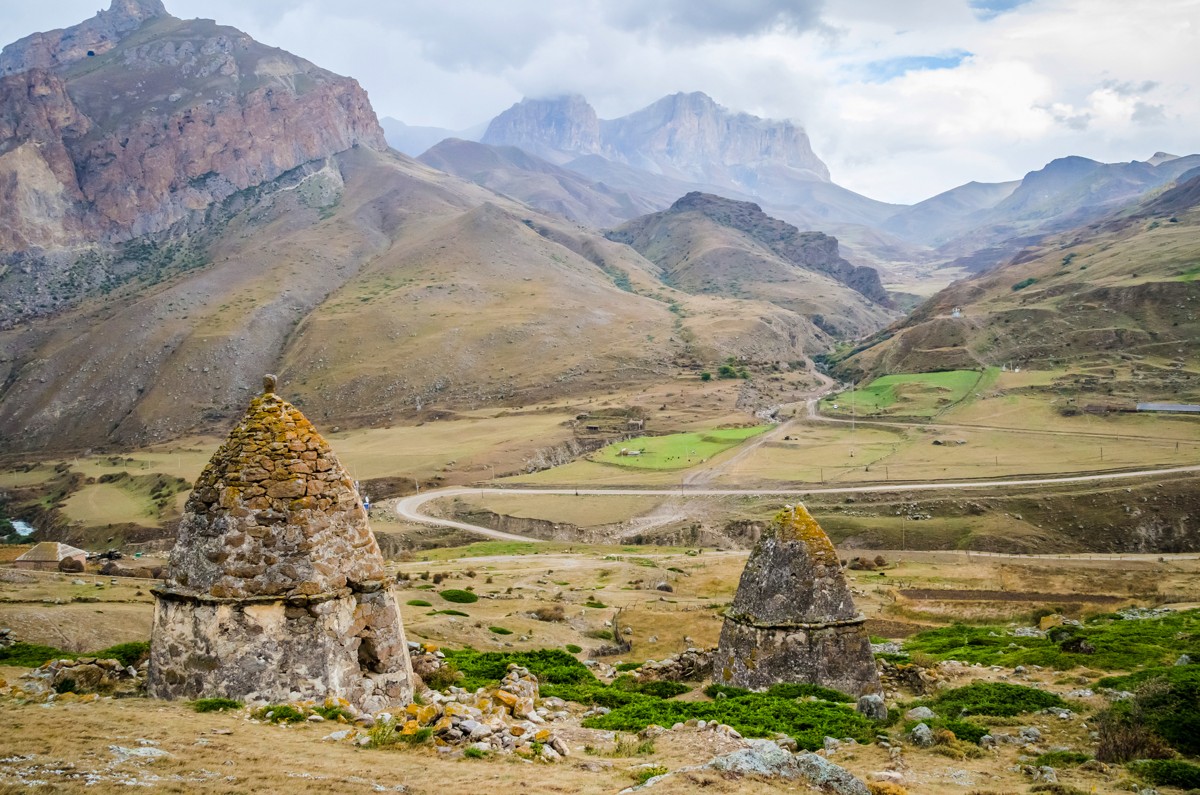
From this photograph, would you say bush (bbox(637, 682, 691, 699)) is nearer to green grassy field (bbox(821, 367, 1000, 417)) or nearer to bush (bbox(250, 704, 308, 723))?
bush (bbox(250, 704, 308, 723))

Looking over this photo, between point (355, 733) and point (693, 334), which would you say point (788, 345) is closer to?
point (693, 334)

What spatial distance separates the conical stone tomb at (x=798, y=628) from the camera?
1600 cm

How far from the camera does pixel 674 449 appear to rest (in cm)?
9962

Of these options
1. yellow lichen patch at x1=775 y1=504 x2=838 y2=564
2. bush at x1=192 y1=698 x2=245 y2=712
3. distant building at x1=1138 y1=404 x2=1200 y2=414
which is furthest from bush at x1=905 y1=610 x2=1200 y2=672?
distant building at x1=1138 y1=404 x2=1200 y2=414

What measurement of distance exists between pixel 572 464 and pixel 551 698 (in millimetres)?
82421

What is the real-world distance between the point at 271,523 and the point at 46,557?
47.4 m

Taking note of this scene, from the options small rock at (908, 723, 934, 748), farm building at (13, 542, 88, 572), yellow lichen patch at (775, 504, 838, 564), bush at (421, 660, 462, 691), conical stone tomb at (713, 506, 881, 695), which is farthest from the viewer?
farm building at (13, 542, 88, 572)

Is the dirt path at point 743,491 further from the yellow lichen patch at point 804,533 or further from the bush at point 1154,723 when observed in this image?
the bush at point 1154,723

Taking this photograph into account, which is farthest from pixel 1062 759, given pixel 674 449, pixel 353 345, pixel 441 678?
pixel 353 345

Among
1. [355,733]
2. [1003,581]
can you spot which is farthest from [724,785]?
[1003,581]

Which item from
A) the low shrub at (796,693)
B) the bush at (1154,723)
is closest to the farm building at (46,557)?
the low shrub at (796,693)

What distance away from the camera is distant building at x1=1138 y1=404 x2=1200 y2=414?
90.9 meters

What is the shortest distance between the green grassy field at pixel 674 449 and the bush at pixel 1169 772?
262 feet

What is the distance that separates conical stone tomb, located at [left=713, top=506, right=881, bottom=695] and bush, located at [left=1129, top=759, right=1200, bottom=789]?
5.91 meters
